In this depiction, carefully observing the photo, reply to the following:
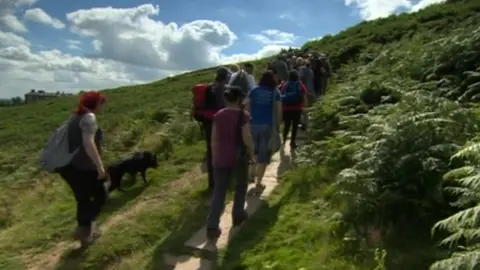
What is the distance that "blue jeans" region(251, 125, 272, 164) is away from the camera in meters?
8.16

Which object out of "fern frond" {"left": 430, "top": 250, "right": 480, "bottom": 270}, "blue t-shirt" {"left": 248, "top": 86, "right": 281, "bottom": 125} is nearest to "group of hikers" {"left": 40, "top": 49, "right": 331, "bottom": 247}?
"blue t-shirt" {"left": 248, "top": 86, "right": 281, "bottom": 125}

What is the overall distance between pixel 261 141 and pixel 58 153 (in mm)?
3056

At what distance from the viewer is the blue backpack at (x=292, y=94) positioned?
402 inches

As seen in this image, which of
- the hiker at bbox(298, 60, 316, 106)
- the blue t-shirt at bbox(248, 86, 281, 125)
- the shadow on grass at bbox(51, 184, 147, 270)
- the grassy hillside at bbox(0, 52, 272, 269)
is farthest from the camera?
the hiker at bbox(298, 60, 316, 106)

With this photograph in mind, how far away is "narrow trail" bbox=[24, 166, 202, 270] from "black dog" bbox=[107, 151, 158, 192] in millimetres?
580

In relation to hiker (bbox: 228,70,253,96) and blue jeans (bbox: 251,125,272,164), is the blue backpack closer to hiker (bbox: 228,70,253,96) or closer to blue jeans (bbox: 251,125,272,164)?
hiker (bbox: 228,70,253,96)

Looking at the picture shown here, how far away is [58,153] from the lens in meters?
6.58

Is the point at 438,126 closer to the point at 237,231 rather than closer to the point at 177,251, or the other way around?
the point at 237,231

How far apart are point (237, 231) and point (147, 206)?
7.40 ft

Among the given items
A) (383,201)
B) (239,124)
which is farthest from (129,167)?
(383,201)

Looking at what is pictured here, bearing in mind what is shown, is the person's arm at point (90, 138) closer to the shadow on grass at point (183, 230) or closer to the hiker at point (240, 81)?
the shadow on grass at point (183, 230)

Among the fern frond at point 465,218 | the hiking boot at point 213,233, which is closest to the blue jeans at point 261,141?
the hiking boot at point 213,233

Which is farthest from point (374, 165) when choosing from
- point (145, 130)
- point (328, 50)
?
point (328, 50)

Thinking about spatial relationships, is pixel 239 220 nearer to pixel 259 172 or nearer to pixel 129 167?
pixel 259 172
